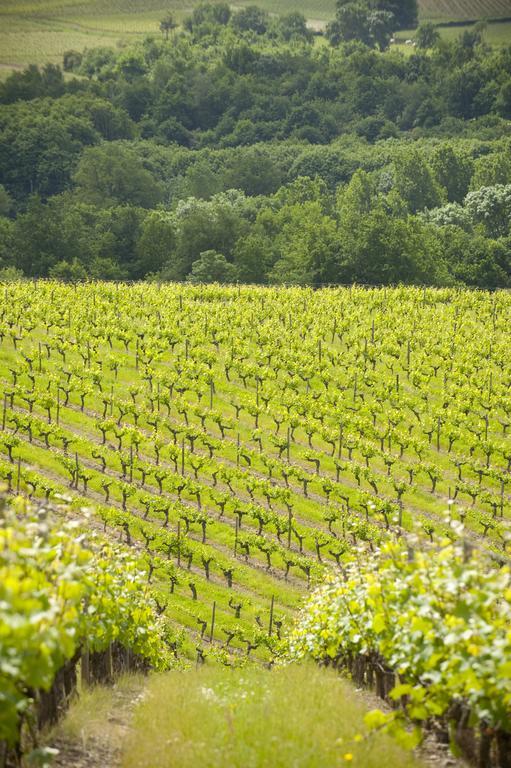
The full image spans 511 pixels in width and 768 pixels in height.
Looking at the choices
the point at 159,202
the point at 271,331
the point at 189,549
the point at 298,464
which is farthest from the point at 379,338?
the point at 159,202

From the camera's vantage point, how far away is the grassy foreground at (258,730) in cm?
1111

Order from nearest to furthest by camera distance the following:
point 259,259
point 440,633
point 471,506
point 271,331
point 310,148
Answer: point 440,633, point 471,506, point 271,331, point 259,259, point 310,148

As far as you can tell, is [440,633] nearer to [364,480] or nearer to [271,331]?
[364,480]

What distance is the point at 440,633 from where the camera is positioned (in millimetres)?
11109

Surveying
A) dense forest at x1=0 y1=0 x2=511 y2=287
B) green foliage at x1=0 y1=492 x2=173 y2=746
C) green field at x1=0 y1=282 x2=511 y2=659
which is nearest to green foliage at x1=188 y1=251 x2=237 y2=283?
dense forest at x1=0 y1=0 x2=511 y2=287

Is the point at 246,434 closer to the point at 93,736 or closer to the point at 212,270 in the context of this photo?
the point at 93,736

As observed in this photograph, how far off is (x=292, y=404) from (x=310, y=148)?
434ft

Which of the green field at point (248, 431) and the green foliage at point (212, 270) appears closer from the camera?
the green field at point (248, 431)

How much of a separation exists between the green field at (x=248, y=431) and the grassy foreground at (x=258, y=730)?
1521 cm

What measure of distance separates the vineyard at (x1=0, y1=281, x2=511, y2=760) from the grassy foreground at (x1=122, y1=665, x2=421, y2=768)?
502 inches

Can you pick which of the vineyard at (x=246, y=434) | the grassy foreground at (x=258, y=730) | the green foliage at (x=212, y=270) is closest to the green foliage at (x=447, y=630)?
the grassy foreground at (x=258, y=730)

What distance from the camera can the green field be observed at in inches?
1382

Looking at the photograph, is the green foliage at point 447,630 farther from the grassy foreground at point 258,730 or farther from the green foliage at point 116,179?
the green foliage at point 116,179

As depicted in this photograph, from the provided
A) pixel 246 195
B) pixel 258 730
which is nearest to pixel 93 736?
pixel 258 730
